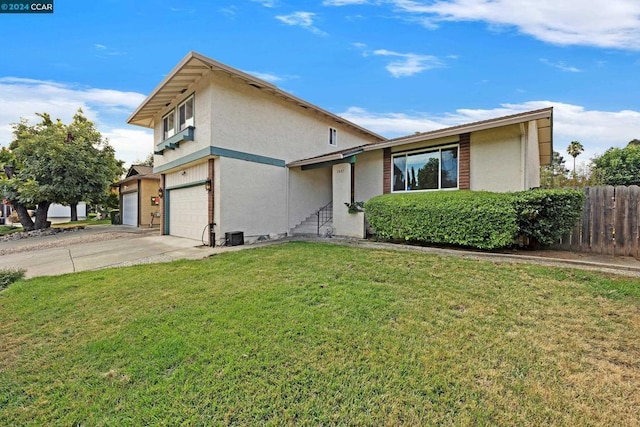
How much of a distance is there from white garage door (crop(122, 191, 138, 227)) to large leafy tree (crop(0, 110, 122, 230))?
93.2 inches

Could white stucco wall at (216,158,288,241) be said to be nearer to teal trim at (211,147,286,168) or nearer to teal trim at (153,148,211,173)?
Answer: teal trim at (211,147,286,168)

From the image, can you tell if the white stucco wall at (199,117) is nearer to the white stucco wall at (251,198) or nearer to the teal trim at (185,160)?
the teal trim at (185,160)

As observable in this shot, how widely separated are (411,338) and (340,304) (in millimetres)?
1181

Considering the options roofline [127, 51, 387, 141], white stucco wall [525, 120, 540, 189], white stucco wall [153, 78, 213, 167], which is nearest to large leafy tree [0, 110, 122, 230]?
roofline [127, 51, 387, 141]

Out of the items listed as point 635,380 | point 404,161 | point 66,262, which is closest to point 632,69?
point 404,161

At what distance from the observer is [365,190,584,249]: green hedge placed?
6727mm

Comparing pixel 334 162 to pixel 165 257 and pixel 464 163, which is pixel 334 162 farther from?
pixel 165 257

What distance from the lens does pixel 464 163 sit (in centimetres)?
934

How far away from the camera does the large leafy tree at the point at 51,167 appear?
17156 millimetres

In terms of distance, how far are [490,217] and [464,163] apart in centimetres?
300

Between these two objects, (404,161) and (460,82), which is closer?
(404,161)

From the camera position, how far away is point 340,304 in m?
4.13

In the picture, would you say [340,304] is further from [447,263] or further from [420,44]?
[420,44]

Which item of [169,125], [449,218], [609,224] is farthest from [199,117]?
[609,224]
